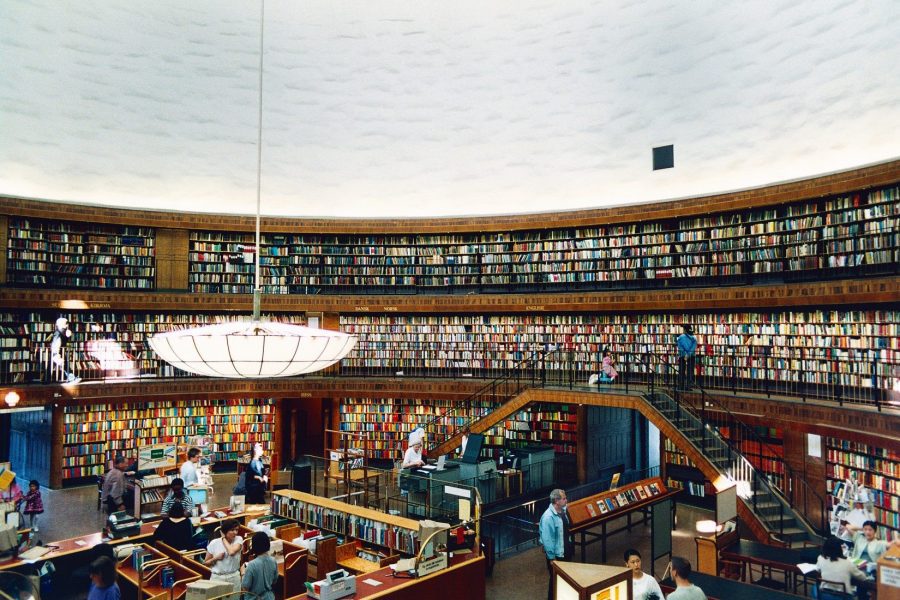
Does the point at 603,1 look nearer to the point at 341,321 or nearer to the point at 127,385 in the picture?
the point at 341,321

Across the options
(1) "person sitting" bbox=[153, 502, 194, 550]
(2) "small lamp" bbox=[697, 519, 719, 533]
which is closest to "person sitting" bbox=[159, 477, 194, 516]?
(1) "person sitting" bbox=[153, 502, 194, 550]

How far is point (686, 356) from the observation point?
36.6 ft

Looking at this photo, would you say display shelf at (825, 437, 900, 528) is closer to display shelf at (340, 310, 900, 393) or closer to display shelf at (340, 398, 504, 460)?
display shelf at (340, 310, 900, 393)

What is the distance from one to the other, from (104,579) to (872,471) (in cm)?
959

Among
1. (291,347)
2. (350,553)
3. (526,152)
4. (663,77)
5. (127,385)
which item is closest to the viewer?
(291,347)

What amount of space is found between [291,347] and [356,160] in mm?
10739

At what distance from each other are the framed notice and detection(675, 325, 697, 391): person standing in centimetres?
964

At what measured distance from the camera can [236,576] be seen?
20.4 feet

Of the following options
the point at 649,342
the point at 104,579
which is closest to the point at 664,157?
the point at 649,342

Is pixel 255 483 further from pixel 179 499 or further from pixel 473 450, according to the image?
pixel 473 450

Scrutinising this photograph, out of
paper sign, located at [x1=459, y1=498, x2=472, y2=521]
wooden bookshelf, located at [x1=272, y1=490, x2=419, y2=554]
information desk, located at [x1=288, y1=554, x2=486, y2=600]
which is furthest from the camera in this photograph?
wooden bookshelf, located at [x1=272, y1=490, x2=419, y2=554]

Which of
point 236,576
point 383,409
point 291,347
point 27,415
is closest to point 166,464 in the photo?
point 27,415

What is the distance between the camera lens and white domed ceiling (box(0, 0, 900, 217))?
10.2m

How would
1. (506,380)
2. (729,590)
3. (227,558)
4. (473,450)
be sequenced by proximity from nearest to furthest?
1. (729,590)
2. (227,558)
3. (473,450)
4. (506,380)
